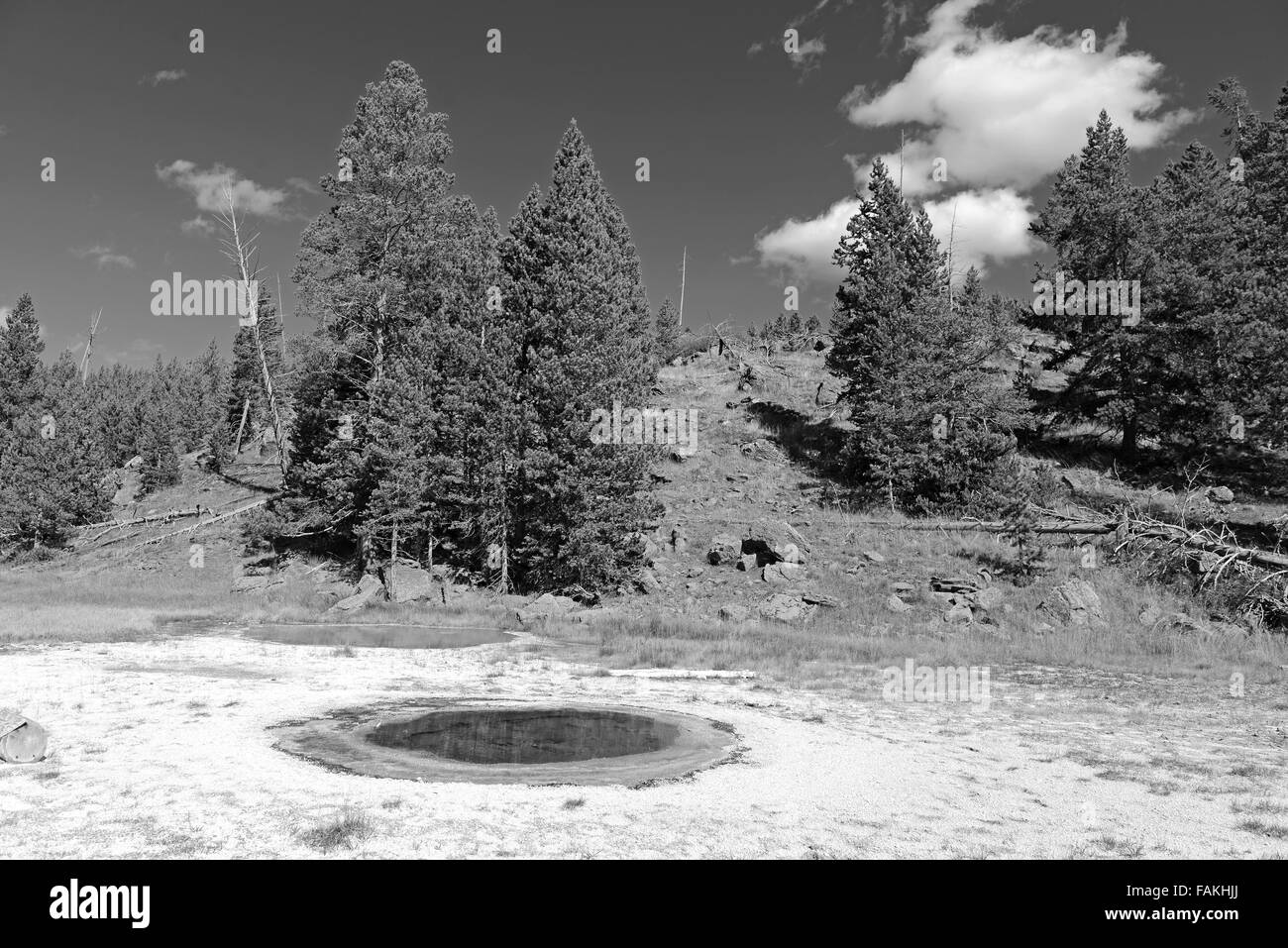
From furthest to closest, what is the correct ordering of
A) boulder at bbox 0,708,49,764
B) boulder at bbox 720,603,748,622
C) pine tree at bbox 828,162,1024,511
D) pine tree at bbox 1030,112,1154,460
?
pine tree at bbox 1030,112,1154,460
pine tree at bbox 828,162,1024,511
boulder at bbox 720,603,748,622
boulder at bbox 0,708,49,764

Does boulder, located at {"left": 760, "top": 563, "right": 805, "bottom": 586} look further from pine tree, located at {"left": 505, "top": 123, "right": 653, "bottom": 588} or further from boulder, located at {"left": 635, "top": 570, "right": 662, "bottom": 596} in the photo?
pine tree, located at {"left": 505, "top": 123, "right": 653, "bottom": 588}

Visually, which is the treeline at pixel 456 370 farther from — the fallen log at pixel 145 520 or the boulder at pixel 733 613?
the fallen log at pixel 145 520

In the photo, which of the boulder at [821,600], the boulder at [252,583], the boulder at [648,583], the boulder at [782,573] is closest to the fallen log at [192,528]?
the boulder at [252,583]

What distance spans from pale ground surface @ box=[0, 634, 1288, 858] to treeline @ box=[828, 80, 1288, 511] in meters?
18.6

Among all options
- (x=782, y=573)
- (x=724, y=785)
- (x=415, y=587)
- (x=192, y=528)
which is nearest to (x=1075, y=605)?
(x=782, y=573)

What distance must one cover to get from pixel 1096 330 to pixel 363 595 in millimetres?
36833

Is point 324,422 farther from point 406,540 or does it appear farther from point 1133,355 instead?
point 1133,355

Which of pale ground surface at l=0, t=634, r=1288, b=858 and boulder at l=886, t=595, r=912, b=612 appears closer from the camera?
pale ground surface at l=0, t=634, r=1288, b=858

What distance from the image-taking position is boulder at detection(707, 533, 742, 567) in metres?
29.6

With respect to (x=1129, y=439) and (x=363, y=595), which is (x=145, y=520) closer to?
(x=363, y=595)

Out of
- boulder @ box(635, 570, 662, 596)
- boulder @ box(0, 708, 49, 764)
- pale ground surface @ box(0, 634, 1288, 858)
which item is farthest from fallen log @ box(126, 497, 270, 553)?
boulder @ box(0, 708, 49, 764)

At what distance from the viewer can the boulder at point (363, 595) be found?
26.8 meters
